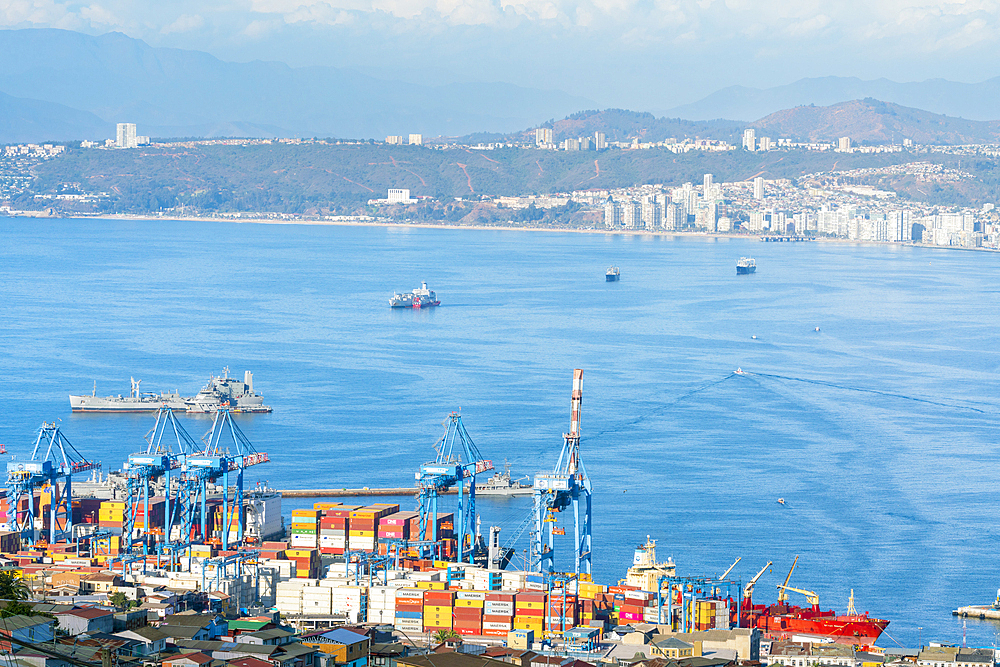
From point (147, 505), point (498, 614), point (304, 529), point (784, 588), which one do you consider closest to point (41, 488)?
point (147, 505)

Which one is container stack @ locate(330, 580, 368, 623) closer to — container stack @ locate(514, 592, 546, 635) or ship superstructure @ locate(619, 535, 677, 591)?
container stack @ locate(514, 592, 546, 635)

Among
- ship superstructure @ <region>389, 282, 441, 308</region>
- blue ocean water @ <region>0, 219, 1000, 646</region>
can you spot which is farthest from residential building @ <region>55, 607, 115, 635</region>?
ship superstructure @ <region>389, 282, 441, 308</region>

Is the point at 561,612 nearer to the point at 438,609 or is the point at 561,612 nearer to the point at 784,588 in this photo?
the point at 438,609

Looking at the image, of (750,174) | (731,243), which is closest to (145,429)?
(731,243)

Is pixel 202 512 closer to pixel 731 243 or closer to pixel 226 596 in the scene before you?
pixel 226 596

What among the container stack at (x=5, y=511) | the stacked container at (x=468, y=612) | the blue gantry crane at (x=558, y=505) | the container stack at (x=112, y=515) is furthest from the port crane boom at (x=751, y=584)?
the container stack at (x=5, y=511)

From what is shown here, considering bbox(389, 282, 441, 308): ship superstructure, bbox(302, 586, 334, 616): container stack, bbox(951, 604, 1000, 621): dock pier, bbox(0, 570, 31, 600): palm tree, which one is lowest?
bbox(951, 604, 1000, 621): dock pier
